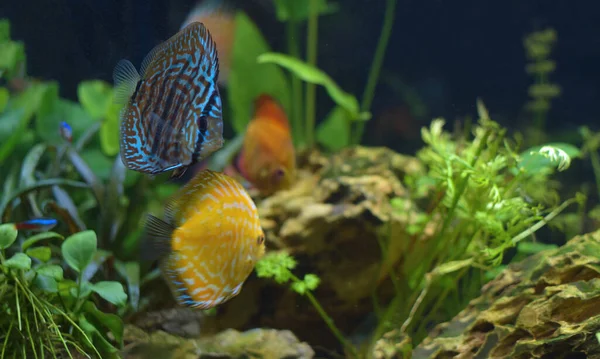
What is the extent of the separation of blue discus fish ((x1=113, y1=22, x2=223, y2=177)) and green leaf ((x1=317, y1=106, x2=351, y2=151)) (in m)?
2.45

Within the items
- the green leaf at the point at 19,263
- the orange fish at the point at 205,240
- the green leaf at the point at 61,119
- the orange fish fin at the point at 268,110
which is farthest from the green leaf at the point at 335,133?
the green leaf at the point at 19,263

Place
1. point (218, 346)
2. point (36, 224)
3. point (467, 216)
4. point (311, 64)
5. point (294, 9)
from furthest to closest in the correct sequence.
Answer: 1. point (311, 64)
2. point (294, 9)
3. point (467, 216)
4. point (36, 224)
5. point (218, 346)

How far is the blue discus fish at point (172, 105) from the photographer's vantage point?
1.34m

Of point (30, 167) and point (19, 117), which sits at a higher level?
point (19, 117)

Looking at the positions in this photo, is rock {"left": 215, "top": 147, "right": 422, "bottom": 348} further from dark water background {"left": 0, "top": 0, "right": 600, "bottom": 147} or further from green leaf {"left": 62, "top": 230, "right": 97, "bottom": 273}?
dark water background {"left": 0, "top": 0, "right": 600, "bottom": 147}

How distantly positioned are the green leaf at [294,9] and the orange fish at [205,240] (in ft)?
8.05

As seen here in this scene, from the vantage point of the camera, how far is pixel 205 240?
144 centimetres

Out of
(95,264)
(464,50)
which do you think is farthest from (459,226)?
(464,50)

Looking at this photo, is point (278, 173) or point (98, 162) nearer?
point (278, 173)

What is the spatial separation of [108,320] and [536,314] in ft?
4.90

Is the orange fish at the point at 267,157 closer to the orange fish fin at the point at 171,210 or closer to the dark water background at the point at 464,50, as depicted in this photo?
the dark water background at the point at 464,50

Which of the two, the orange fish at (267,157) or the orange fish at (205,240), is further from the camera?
the orange fish at (267,157)

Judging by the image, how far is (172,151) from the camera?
4.40ft

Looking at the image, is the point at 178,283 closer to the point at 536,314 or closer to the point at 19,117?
the point at 536,314
